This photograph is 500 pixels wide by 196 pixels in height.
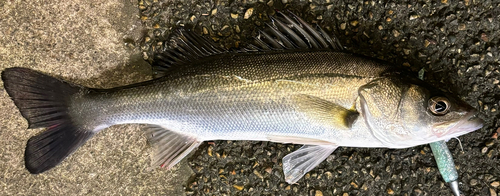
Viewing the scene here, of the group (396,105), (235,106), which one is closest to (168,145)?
(235,106)

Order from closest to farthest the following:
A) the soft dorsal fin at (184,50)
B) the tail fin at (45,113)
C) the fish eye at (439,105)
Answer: the fish eye at (439,105) < the tail fin at (45,113) < the soft dorsal fin at (184,50)

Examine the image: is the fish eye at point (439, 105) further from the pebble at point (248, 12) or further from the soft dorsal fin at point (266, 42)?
the pebble at point (248, 12)

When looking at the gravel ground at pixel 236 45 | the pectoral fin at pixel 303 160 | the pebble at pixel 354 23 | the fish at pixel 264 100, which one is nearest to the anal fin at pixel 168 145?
the fish at pixel 264 100

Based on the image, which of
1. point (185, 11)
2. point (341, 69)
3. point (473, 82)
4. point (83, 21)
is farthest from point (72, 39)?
point (473, 82)

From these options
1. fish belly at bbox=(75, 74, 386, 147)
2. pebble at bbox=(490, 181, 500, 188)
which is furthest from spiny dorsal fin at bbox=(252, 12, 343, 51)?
pebble at bbox=(490, 181, 500, 188)

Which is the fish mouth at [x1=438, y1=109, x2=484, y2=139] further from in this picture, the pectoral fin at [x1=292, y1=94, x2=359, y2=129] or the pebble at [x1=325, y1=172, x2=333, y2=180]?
the pebble at [x1=325, y1=172, x2=333, y2=180]

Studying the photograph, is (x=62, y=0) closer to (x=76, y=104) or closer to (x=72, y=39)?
A: (x=72, y=39)
